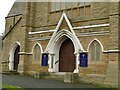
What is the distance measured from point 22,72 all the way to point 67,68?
13.5 feet

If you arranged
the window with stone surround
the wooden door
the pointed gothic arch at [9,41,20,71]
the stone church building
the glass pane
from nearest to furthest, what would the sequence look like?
the stone church building
the window with stone surround
the glass pane
the pointed gothic arch at [9,41,20,71]
the wooden door

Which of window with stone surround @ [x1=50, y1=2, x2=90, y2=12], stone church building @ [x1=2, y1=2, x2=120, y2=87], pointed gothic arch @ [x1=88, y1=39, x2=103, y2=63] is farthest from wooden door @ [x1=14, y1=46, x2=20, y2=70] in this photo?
pointed gothic arch @ [x1=88, y1=39, x2=103, y2=63]

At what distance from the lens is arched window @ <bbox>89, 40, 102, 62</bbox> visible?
17875 mm

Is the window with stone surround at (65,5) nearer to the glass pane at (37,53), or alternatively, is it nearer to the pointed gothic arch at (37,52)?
the pointed gothic arch at (37,52)

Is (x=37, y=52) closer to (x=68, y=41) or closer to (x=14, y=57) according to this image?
(x=68, y=41)

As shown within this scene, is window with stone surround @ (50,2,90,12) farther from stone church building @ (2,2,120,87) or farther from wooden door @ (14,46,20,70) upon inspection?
wooden door @ (14,46,20,70)

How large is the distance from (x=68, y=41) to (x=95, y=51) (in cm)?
314

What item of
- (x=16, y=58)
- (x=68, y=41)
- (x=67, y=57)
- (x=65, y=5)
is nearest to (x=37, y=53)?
(x=67, y=57)

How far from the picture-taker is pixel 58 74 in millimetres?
19609

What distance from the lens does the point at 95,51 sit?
1806cm

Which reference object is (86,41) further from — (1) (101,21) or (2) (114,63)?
(2) (114,63)

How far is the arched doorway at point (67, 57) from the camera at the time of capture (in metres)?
20.1

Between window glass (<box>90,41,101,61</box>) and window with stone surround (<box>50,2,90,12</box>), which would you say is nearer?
window glass (<box>90,41,101,61</box>)

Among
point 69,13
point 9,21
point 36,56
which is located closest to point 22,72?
point 36,56
